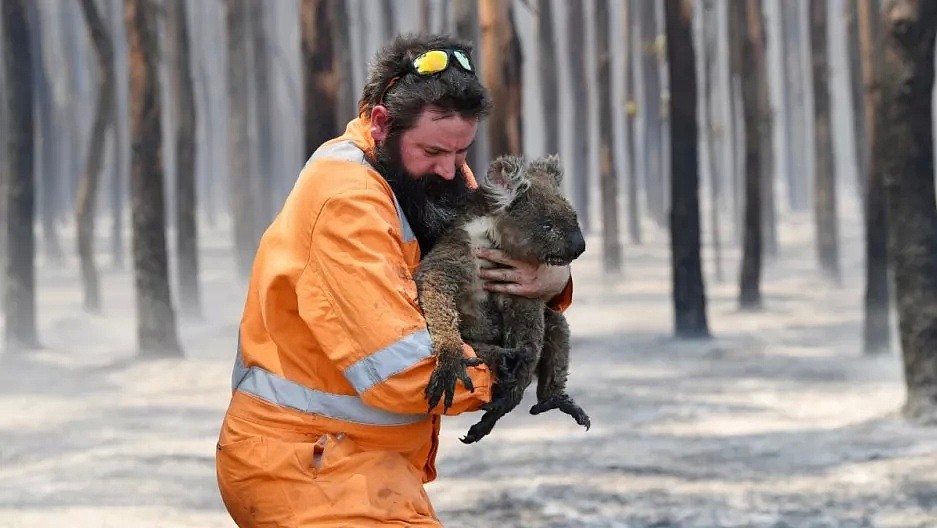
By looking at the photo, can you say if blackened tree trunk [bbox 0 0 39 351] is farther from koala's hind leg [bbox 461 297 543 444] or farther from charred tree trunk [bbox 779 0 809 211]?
charred tree trunk [bbox 779 0 809 211]

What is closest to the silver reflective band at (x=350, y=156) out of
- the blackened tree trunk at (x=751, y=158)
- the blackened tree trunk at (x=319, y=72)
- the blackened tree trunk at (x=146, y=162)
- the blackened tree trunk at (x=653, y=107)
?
the blackened tree trunk at (x=319, y=72)

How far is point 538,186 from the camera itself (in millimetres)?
3127

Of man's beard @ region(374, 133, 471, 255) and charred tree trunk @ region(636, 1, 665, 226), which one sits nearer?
man's beard @ region(374, 133, 471, 255)

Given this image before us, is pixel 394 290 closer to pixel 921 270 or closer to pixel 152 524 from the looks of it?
pixel 152 524

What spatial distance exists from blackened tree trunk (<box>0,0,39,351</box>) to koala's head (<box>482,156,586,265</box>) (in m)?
14.4

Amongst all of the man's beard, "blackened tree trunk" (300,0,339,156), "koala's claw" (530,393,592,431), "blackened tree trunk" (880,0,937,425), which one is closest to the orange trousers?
"koala's claw" (530,393,592,431)

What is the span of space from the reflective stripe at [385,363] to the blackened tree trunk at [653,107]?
2655 cm

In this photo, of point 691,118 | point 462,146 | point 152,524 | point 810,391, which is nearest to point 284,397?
point 462,146

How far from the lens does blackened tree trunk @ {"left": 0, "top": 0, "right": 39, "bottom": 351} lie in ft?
54.5

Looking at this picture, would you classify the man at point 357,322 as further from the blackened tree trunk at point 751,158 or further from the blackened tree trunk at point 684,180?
the blackened tree trunk at point 751,158

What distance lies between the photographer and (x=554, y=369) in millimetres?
3227

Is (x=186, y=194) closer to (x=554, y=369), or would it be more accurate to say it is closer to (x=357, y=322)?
(x=554, y=369)

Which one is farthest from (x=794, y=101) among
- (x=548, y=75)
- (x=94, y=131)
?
(x=94, y=131)

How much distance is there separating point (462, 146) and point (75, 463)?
6.68m
